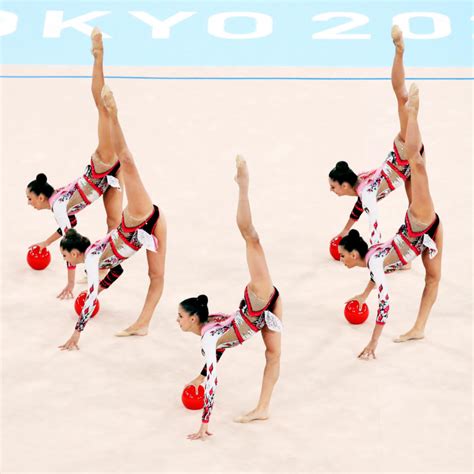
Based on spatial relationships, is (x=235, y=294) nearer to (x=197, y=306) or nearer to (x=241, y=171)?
(x=197, y=306)

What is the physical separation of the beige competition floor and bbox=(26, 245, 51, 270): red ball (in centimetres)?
11

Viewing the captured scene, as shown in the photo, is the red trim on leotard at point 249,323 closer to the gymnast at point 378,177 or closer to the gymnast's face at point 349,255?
the gymnast's face at point 349,255

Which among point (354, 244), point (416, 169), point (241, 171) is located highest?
point (241, 171)

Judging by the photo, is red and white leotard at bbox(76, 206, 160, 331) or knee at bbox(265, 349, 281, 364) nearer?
knee at bbox(265, 349, 281, 364)

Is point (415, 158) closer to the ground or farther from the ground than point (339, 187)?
farther from the ground

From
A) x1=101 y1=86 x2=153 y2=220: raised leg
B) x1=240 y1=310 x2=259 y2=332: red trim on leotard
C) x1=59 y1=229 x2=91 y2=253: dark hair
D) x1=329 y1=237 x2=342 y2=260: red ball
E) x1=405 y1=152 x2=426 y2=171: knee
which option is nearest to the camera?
x1=240 y1=310 x2=259 y2=332: red trim on leotard

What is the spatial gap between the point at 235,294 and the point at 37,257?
185 centimetres

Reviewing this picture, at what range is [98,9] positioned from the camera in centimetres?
1645

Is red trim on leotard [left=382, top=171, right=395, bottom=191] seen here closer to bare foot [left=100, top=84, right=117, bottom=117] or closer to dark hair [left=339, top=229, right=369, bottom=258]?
dark hair [left=339, top=229, right=369, bottom=258]

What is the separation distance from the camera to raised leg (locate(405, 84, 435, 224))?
9344 millimetres

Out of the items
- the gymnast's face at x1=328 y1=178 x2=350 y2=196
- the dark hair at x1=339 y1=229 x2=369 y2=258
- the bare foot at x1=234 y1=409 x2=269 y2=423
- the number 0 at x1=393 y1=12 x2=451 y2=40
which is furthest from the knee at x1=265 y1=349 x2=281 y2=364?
the number 0 at x1=393 y1=12 x2=451 y2=40

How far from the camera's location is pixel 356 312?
1020 cm

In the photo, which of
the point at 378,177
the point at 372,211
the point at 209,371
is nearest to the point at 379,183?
the point at 378,177

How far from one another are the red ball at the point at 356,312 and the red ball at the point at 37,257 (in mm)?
2818
